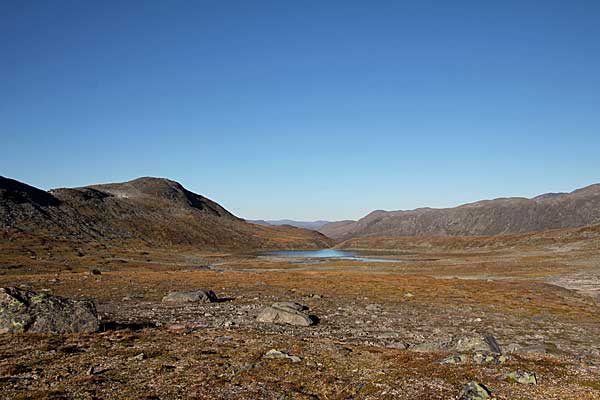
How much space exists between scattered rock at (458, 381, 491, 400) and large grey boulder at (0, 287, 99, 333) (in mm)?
22150

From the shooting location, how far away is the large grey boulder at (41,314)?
81.9ft

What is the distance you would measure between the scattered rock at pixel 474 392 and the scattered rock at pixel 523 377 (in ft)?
7.45

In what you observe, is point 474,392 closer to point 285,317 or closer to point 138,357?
point 138,357

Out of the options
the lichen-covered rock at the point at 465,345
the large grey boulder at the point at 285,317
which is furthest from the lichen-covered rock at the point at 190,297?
the lichen-covered rock at the point at 465,345

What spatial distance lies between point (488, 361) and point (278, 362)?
33.9 ft

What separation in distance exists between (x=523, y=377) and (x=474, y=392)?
3341 mm

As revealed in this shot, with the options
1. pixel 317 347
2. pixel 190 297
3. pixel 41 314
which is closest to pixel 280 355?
pixel 317 347

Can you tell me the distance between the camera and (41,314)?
2569 centimetres

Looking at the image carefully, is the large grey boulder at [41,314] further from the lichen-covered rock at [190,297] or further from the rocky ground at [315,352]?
the lichen-covered rock at [190,297]

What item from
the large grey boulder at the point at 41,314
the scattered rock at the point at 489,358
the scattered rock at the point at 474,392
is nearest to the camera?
the scattered rock at the point at 474,392

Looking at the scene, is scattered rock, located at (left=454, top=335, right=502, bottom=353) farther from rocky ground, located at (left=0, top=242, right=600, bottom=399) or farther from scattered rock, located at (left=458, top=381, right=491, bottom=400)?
scattered rock, located at (left=458, top=381, right=491, bottom=400)

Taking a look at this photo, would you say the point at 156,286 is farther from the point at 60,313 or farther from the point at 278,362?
the point at 278,362

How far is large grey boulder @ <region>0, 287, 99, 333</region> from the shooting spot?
24969 millimetres

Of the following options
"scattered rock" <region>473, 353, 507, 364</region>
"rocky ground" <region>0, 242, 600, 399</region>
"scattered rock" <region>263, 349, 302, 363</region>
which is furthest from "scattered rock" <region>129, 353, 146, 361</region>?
"scattered rock" <region>473, 353, 507, 364</region>
